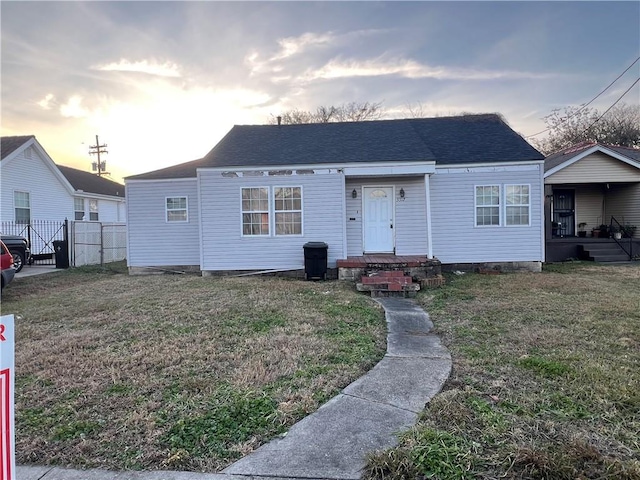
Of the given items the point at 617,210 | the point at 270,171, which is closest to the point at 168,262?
the point at 270,171

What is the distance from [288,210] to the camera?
35.6 feet

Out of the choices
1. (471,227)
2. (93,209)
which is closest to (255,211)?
(471,227)

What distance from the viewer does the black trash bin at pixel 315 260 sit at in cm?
1006

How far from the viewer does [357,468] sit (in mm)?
2213

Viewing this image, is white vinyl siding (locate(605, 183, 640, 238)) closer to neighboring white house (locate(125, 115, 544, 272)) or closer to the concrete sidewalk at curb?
neighboring white house (locate(125, 115, 544, 272))

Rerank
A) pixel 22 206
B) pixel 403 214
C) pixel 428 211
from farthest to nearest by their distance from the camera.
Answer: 1. pixel 22 206
2. pixel 403 214
3. pixel 428 211

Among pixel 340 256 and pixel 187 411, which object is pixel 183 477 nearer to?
pixel 187 411

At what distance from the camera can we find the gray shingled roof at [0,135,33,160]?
15523 mm

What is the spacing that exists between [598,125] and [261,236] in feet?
107

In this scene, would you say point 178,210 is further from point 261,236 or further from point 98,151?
point 98,151

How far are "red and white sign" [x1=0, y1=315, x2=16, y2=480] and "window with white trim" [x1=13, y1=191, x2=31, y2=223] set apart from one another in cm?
1925

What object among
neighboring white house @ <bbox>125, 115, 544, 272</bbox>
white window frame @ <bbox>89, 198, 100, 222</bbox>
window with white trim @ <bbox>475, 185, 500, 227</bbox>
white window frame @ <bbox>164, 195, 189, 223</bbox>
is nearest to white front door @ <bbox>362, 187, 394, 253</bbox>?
neighboring white house @ <bbox>125, 115, 544, 272</bbox>

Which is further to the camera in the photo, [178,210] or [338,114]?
[338,114]

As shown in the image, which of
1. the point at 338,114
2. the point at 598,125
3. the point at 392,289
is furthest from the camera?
the point at 338,114
